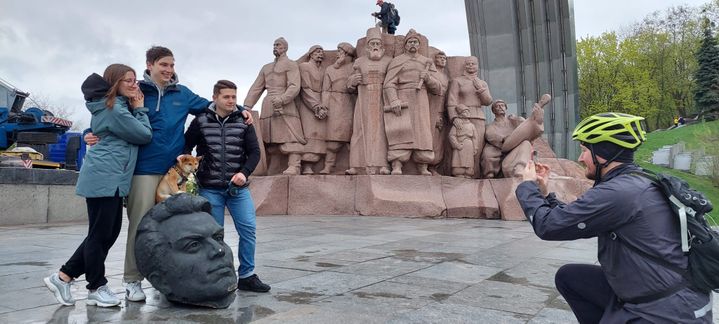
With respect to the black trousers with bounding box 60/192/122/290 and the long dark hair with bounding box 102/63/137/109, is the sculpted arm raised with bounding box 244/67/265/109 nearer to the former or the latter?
the long dark hair with bounding box 102/63/137/109

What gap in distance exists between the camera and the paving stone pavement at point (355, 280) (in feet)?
11.3

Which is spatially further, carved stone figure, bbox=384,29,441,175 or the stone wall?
carved stone figure, bbox=384,29,441,175

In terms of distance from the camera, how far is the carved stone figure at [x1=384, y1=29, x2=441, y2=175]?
12.4 metres

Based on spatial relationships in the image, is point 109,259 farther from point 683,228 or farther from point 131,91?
point 683,228

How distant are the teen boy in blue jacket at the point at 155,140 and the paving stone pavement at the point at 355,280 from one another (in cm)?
35

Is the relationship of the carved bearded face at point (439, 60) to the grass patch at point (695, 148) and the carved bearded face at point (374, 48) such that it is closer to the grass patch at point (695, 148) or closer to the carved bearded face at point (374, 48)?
the carved bearded face at point (374, 48)

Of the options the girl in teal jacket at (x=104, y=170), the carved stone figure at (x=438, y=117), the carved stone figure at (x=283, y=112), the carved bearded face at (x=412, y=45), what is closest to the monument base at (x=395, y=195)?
the carved stone figure at (x=283, y=112)

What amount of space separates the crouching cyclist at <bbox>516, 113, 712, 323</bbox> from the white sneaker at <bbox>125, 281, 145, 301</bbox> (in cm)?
268

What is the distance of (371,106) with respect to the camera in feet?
41.7

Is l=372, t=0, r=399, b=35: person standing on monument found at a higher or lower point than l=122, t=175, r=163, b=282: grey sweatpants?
higher

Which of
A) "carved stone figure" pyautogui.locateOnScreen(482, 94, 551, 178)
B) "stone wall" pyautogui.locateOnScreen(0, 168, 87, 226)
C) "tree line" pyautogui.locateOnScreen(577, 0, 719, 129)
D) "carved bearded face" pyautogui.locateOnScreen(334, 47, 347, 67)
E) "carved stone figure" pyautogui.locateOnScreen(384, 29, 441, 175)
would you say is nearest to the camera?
"stone wall" pyautogui.locateOnScreen(0, 168, 87, 226)

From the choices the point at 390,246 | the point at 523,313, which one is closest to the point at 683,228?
the point at 523,313

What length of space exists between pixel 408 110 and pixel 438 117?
1.26 m

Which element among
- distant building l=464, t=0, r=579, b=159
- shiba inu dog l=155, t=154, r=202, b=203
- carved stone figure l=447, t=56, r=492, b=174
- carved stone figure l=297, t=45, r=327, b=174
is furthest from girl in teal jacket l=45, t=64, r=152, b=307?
distant building l=464, t=0, r=579, b=159
